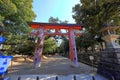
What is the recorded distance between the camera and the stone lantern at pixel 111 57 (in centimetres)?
821

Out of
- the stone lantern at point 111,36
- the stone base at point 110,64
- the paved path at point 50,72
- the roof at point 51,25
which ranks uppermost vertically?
the roof at point 51,25

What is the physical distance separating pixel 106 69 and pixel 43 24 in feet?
28.7

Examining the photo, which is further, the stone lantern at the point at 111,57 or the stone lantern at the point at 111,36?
the stone lantern at the point at 111,36

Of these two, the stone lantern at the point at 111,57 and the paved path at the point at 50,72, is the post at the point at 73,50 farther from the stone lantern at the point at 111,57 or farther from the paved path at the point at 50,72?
the stone lantern at the point at 111,57

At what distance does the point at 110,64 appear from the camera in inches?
353

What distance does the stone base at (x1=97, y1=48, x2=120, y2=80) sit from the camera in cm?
812

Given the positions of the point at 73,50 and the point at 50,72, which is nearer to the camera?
the point at 50,72

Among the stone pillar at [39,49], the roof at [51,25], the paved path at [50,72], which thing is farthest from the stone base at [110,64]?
the stone pillar at [39,49]

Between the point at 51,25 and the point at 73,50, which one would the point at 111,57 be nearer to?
the point at 73,50

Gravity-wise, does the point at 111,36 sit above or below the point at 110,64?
above

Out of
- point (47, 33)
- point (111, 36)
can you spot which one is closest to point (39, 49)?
point (47, 33)

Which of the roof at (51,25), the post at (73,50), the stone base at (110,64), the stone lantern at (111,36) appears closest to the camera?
the stone base at (110,64)

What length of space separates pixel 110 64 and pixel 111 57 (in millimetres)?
477

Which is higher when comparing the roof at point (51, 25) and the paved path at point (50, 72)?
the roof at point (51, 25)
